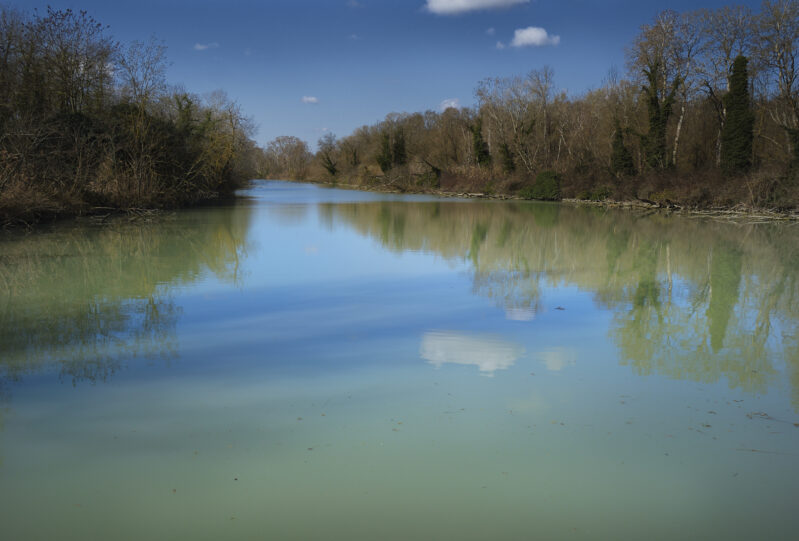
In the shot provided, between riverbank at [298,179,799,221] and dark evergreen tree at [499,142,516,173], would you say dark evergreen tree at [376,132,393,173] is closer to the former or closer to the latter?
riverbank at [298,179,799,221]

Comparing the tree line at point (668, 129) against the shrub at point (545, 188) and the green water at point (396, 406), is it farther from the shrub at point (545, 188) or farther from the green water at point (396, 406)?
the green water at point (396, 406)

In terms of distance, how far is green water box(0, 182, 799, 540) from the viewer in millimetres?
2629

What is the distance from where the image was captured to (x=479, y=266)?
9.69 m

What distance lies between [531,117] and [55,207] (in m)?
30.3

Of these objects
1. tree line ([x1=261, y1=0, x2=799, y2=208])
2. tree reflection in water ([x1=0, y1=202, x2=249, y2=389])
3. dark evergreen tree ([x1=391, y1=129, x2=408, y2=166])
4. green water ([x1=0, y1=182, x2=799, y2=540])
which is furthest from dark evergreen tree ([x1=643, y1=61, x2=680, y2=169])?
dark evergreen tree ([x1=391, y1=129, x2=408, y2=166])

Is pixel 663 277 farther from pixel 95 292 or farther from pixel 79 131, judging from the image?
pixel 79 131

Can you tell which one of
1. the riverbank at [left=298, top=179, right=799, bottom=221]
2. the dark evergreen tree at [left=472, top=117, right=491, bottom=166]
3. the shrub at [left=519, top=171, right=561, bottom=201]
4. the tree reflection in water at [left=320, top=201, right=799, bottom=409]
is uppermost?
the dark evergreen tree at [left=472, top=117, right=491, bottom=166]

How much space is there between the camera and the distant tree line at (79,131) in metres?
14.9

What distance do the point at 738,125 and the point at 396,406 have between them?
23.7 metres

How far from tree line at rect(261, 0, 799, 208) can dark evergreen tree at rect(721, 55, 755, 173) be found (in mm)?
39

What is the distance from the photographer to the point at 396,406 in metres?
3.78

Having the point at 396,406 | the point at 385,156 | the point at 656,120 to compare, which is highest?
the point at 385,156

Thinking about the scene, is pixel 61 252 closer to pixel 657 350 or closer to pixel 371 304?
pixel 371 304

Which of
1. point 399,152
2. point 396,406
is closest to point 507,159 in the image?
point 399,152
